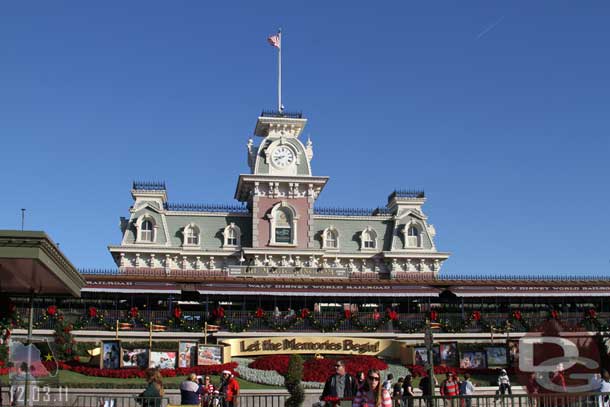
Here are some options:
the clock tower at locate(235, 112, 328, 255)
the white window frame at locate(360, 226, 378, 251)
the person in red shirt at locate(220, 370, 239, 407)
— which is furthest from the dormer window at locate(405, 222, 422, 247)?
the person in red shirt at locate(220, 370, 239, 407)

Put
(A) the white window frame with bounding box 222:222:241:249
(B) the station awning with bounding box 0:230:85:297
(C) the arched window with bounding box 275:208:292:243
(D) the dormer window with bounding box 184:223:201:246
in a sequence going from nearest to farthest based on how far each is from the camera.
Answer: (B) the station awning with bounding box 0:230:85:297 → (D) the dormer window with bounding box 184:223:201:246 → (C) the arched window with bounding box 275:208:292:243 → (A) the white window frame with bounding box 222:222:241:249

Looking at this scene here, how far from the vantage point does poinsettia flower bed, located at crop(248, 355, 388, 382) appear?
35156 millimetres

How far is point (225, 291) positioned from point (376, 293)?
8.12 metres

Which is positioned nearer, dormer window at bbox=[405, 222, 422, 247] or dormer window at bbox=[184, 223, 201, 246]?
dormer window at bbox=[184, 223, 201, 246]

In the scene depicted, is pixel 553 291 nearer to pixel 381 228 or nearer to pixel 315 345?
pixel 315 345

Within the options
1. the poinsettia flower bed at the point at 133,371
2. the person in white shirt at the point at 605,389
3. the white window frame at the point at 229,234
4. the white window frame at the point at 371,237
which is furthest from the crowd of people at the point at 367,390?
the white window frame at the point at 371,237

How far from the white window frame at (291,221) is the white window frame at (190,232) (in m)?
5.25

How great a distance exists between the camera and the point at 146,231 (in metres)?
58.5

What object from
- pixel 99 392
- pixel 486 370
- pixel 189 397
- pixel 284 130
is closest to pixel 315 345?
pixel 486 370

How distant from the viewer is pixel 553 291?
45844 millimetres

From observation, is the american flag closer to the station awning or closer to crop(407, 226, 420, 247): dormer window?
crop(407, 226, 420, 247): dormer window
